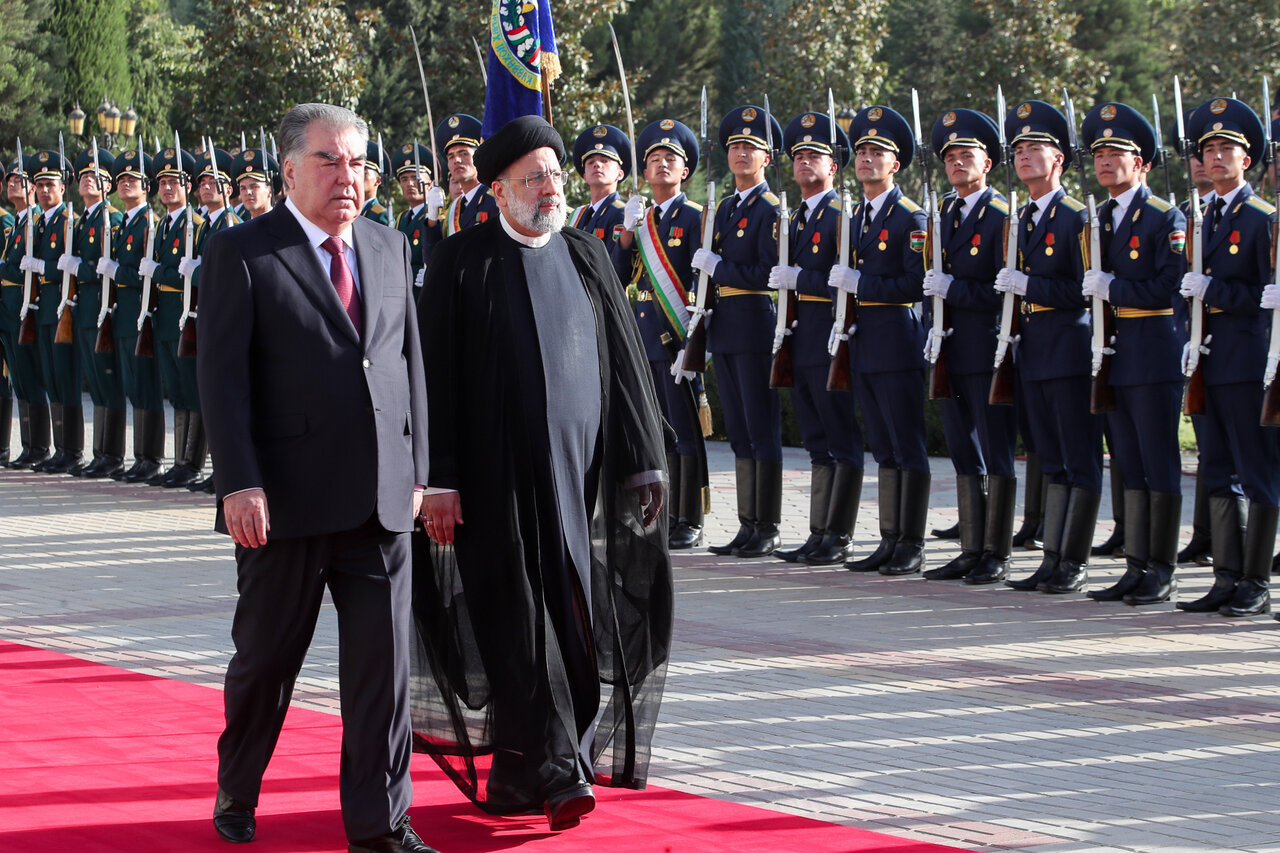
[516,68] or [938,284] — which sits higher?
[516,68]

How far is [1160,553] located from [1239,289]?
51.4 inches

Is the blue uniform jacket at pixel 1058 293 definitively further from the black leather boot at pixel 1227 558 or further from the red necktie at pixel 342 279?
the red necktie at pixel 342 279

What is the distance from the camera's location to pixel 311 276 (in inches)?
178

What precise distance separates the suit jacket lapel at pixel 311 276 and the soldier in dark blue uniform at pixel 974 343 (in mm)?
5035

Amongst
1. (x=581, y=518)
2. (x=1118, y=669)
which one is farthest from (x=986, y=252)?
(x=581, y=518)

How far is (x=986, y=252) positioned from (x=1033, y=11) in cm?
1776

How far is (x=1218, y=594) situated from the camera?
8.24m

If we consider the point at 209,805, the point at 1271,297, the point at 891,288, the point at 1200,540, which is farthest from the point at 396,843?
the point at 1200,540

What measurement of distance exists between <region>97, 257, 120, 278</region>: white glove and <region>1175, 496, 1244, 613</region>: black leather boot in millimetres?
8528

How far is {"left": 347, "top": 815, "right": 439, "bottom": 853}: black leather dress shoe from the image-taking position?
172 inches

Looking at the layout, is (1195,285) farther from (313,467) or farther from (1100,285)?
(313,467)

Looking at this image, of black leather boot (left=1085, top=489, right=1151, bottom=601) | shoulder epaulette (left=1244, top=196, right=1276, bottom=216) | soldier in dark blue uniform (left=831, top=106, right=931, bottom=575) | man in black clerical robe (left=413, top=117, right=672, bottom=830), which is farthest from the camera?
soldier in dark blue uniform (left=831, top=106, right=931, bottom=575)

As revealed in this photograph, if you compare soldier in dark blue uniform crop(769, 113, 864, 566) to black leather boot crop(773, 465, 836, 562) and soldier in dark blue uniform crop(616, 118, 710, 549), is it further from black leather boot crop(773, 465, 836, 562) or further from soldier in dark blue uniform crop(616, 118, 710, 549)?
soldier in dark blue uniform crop(616, 118, 710, 549)

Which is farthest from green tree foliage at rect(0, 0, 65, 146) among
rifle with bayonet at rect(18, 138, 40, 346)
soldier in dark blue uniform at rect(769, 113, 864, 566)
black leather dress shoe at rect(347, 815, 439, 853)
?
black leather dress shoe at rect(347, 815, 439, 853)
